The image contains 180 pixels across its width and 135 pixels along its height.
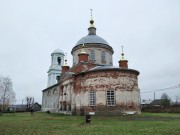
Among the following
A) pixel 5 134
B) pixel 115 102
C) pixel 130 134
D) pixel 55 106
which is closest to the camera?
pixel 130 134

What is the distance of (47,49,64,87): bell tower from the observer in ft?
151

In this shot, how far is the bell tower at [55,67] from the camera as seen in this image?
46.0 meters

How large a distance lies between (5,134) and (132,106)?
16959 millimetres

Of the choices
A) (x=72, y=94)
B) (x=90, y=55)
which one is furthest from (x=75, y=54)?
(x=72, y=94)

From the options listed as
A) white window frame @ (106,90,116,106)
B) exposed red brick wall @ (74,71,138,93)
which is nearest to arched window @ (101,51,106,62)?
exposed red brick wall @ (74,71,138,93)

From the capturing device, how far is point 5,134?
34.2ft

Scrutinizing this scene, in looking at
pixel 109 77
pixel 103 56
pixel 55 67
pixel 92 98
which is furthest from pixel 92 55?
pixel 55 67

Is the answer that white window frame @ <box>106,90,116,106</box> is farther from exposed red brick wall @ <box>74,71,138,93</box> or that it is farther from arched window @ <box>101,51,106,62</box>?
arched window @ <box>101,51,106,62</box>

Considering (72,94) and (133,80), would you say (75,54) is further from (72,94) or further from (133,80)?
(133,80)

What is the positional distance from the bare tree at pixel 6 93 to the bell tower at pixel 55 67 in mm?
8645

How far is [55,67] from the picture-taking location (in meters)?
46.2

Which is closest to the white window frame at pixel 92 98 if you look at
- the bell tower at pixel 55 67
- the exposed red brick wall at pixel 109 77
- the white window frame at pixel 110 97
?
the exposed red brick wall at pixel 109 77

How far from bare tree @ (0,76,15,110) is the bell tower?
864 centimetres

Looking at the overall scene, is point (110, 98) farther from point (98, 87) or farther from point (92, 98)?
point (92, 98)
